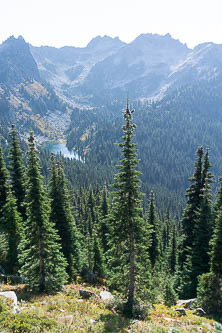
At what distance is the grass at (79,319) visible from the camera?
37.4 ft

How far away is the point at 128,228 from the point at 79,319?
6.39 metres

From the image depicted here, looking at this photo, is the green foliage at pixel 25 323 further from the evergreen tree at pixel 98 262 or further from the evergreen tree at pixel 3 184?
the evergreen tree at pixel 98 262

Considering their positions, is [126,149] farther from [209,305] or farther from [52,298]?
[209,305]

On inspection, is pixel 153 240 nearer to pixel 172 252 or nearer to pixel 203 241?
pixel 203 241

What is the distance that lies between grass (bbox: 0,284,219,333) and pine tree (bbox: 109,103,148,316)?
2.12 metres

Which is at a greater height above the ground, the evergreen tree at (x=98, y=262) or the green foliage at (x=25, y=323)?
the green foliage at (x=25, y=323)

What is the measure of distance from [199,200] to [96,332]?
21.3m

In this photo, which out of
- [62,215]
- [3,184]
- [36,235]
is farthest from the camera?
[62,215]

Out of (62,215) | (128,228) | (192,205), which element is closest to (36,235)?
(128,228)

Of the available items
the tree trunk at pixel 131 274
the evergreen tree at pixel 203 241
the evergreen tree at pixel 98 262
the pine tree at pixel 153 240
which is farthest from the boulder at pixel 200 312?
the evergreen tree at pixel 98 262

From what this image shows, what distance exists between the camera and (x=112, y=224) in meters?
17.8

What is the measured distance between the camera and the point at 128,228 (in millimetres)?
17328

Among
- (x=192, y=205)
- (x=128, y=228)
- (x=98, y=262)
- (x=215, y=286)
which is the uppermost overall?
(x=128, y=228)

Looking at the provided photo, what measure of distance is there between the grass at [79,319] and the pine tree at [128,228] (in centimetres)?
212
